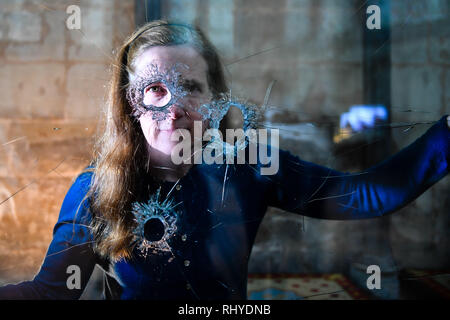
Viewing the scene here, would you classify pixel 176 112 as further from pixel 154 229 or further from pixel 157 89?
pixel 154 229

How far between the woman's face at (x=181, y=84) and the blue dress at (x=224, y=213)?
126 mm

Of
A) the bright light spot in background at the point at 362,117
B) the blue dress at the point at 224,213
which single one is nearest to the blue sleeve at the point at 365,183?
the blue dress at the point at 224,213

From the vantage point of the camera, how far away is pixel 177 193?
2.73 ft

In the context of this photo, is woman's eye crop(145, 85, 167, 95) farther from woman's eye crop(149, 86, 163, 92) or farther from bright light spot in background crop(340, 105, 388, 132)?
bright light spot in background crop(340, 105, 388, 132)

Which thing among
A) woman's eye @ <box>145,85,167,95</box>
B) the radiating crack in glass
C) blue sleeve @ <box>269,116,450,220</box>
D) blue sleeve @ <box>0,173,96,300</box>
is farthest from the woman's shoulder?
blue sleeve @ <box>269,116,450,220</box>

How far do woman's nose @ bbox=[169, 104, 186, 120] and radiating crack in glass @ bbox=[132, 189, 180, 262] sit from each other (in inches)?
7.7

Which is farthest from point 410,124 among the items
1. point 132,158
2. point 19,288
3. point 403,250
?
point 19,288

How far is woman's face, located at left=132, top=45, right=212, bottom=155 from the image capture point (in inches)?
31.7

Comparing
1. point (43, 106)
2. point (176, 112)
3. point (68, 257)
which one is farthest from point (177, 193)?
point (43, 106)

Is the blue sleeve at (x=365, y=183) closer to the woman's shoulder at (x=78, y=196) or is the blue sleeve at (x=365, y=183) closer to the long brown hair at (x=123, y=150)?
the long brown hair at (x=123, y=150)

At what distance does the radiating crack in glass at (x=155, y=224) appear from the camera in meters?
0.83

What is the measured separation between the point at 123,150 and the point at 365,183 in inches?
24.6

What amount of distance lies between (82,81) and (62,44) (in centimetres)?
12

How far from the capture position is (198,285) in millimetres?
835
